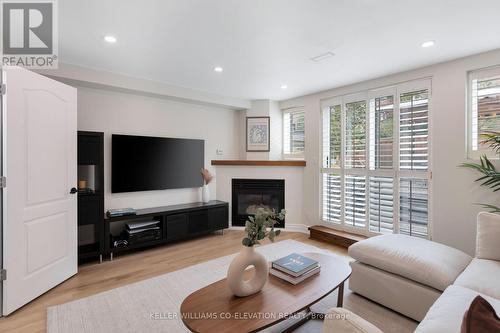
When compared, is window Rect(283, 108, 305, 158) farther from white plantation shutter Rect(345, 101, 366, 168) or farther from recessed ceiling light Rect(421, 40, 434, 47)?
recessed ceiling light Rect(421, 40, 434, 47)

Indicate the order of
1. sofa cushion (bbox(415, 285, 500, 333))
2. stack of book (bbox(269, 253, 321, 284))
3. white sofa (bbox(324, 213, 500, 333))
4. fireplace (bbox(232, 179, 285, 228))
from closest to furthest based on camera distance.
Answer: sofa cushion (bbox(415, 285, 500, 333))
white sofa (bbox(324, 213, 500, 333))
stack of book (bbox(269, 253, 321, 284))
fireplace (bbox(232, 179, 285, 228))

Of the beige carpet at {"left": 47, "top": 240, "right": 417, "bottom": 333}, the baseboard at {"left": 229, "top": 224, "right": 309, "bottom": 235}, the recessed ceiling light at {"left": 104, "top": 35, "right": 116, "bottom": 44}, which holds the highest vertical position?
the recessed ceiling light at {"left": 104, "top": 35, "right": 116, "bottom": 44}

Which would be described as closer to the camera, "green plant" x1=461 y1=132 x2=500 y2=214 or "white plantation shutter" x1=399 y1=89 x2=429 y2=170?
"green plant" x1=461 y1=132 x2=500 y2=214

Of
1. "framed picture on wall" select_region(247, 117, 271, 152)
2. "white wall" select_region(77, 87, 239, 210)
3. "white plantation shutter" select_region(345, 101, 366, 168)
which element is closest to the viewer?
"white wall" select_region(77, 87, 239, 210)

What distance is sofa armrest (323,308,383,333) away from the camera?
2.57ft

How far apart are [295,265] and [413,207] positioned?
231 centimetres

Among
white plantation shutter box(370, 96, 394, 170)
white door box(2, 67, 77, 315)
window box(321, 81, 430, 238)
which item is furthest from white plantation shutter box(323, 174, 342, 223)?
white door box(2, 67, 77, 315)

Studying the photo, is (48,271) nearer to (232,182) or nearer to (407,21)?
(232,182)

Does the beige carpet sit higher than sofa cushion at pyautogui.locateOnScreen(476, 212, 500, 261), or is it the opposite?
sofa cushion at pyautogui.locateOnScreen(476, 212, 500, 261)

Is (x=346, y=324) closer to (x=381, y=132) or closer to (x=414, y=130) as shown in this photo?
(x=414, y=130)

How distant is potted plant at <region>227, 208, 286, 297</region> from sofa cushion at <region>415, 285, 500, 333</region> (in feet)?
2.83

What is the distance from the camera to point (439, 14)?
2.01m

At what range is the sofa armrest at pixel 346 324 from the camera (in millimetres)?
785

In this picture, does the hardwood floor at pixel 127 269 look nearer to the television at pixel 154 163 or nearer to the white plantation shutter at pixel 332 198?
the white plantation shutter at pixel 332 198
